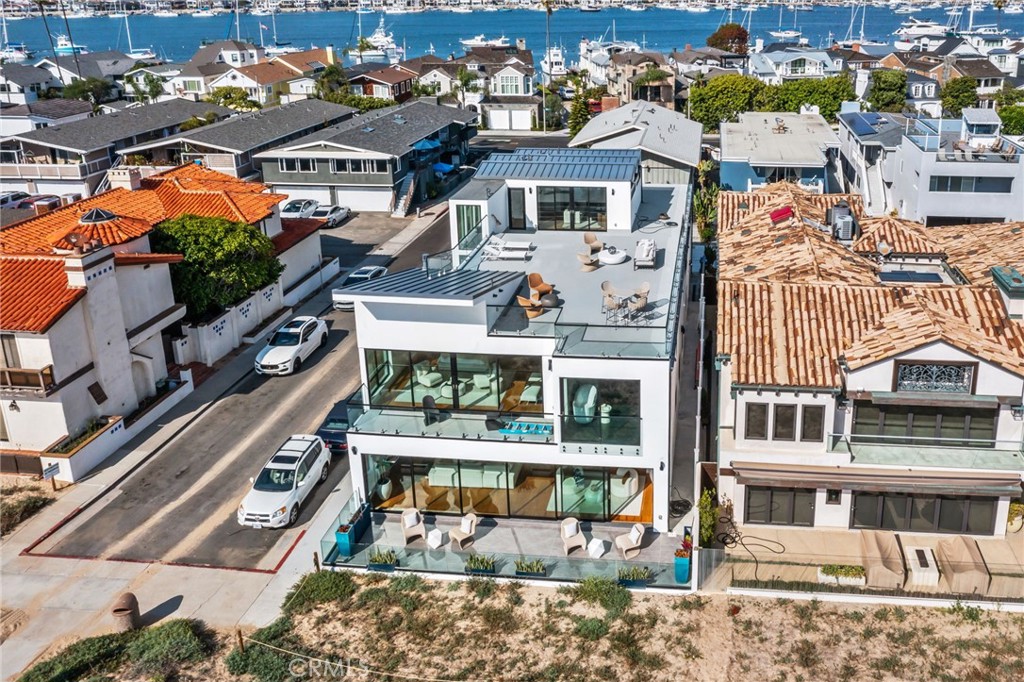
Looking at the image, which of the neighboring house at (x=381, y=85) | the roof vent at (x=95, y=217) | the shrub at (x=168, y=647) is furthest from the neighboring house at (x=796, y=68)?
the shrub at (x=168, y=647)

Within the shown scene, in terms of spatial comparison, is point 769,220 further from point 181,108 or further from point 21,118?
point 21,118

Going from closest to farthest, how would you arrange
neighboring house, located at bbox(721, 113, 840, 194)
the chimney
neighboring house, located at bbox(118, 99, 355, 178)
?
the chimney < neighboring house, located at bbox(721, 113, 840, 194) < neighboring house, located at bbox(118, 99, 355, 178)

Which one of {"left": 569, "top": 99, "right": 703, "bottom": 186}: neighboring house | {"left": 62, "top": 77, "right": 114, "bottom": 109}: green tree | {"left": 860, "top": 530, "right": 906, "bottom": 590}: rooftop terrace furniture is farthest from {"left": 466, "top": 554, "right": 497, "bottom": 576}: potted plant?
{"left": 62, "top": 77, "right": 114, "bottom": 109}: green tree

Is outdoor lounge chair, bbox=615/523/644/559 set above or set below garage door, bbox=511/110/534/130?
below

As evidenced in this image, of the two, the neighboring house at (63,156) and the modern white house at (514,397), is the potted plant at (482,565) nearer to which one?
the modern white house at (514,397)

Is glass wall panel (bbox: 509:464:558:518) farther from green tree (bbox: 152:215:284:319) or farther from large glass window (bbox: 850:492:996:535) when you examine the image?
green tree (bbox: 152:215:284:319)

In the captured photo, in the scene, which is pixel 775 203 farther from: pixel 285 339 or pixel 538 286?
pixel 285 339

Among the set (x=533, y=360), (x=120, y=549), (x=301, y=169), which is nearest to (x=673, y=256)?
(x=533, y=360)
